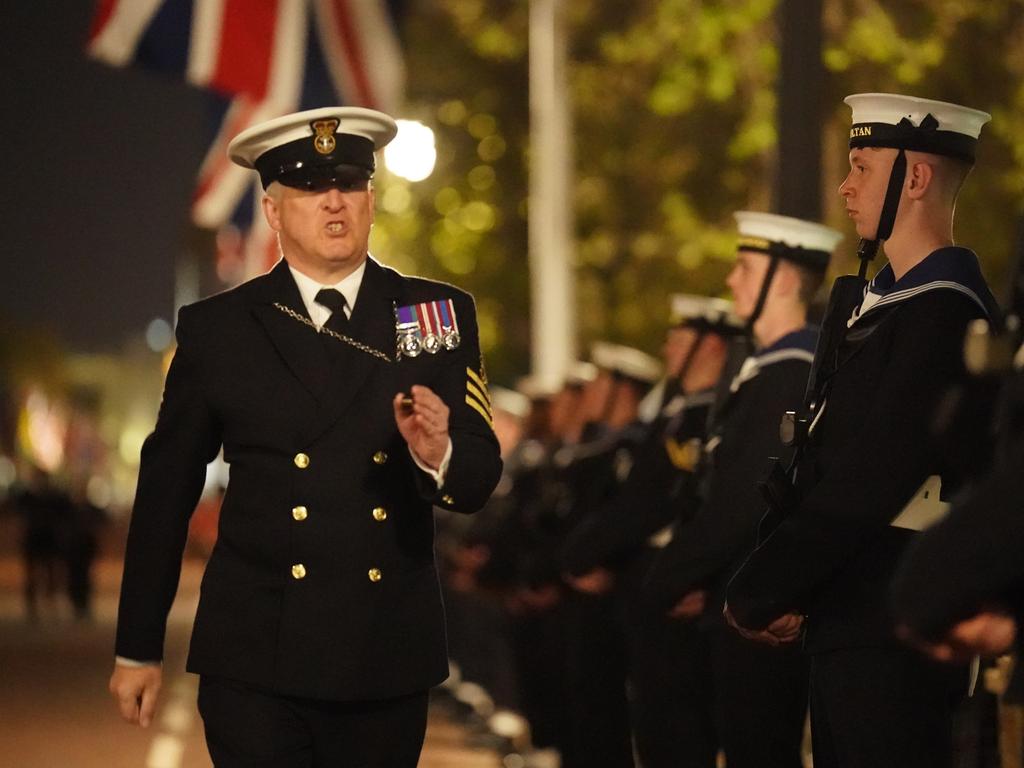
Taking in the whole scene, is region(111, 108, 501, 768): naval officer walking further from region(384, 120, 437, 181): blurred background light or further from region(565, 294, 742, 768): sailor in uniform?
region(384, 120, 437, 181): blurred background light

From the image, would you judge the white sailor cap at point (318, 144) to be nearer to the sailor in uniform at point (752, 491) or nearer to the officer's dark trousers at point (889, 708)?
the officer's dark trousers at point (889, 708)

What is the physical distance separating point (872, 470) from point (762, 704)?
1.87m

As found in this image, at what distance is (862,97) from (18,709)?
42.3 feet

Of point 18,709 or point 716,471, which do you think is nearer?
point 716,471

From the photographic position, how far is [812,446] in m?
5.54

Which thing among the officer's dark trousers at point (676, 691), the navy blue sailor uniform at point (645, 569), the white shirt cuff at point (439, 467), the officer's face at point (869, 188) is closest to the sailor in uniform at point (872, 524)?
the officer's face at point (869, 188)

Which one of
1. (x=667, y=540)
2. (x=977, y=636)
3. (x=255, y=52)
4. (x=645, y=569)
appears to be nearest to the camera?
(x=977, y=636)

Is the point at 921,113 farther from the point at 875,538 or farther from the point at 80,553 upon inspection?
the point at 80,553

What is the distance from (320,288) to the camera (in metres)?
5.89

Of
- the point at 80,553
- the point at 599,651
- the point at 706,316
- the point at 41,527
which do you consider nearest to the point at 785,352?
the point at 706,316

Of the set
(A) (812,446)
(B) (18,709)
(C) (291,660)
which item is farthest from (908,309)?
(B) (18,709)

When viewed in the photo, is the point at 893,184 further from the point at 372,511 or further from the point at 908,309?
the point at 372,511

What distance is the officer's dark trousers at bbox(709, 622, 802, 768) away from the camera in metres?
6.84

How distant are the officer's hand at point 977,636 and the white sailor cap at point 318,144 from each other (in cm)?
230
